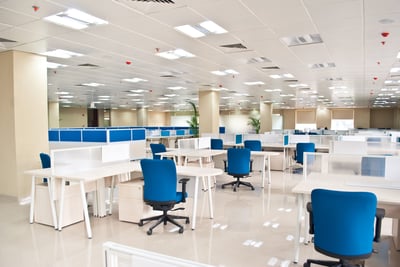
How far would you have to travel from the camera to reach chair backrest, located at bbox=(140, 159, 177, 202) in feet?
11.8

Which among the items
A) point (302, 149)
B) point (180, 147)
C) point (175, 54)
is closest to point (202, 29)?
point (175, 54)

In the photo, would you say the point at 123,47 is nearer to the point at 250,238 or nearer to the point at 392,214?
the point at 250,238

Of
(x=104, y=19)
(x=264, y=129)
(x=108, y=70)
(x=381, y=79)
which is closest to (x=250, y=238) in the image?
(x=104, y=19)

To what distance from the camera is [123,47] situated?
534 centimetres

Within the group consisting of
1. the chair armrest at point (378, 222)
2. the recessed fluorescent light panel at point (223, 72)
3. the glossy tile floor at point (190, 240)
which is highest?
the recessed fluorescent light panel at point (223, 72)

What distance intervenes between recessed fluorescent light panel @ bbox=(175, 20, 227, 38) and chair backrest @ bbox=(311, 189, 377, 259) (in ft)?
9.25

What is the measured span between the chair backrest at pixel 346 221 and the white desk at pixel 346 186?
1.61 ft

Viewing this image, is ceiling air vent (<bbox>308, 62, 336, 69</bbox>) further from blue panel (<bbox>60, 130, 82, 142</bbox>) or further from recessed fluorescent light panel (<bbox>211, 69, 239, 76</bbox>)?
blue panel (<bbox>60, 130, 82, 142</bbox>)

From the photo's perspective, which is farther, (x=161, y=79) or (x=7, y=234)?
(x=161, y=79)

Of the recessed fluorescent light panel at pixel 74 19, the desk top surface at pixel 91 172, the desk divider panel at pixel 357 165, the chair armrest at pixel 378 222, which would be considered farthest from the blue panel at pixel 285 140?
the chair armrest at pixel 378 222

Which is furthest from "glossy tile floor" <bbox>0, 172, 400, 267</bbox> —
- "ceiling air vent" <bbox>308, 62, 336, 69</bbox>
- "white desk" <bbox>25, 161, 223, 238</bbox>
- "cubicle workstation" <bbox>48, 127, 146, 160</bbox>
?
"ceiling air vent" <bbox>308, 62, 336, 69</bbox>

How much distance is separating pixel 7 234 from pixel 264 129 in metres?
16.2

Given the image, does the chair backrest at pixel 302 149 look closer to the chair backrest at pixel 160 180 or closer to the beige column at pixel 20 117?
the chair backrest at pixel 160 180

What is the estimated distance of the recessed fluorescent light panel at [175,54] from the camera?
5740 mm
